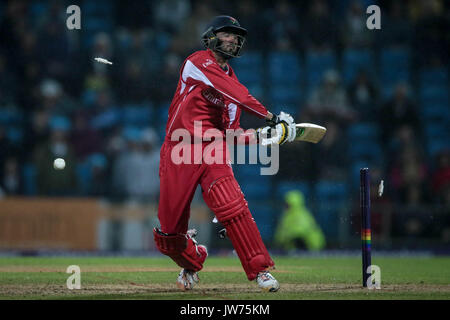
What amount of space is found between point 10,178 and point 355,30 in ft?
24.3

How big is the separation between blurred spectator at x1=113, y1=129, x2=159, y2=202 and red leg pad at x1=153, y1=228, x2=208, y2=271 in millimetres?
6427

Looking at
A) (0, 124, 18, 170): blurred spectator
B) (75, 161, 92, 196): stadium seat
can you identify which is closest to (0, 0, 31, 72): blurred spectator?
(0, 124, 18, 170): blurred spectator

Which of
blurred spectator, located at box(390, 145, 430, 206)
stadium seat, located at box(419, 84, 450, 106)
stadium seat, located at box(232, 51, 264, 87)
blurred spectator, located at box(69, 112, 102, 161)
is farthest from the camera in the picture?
stadium seat, located at box(419, 84, 450, 106)

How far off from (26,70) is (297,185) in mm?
5760

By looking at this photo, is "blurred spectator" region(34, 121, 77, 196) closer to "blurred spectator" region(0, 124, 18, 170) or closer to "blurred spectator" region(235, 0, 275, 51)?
"blurred spectator" region(0, 124, 18, 170)

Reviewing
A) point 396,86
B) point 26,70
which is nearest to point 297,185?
point 396,86

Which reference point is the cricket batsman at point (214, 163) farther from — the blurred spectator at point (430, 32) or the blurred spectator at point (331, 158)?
the blurred spectator at point (430, 32)


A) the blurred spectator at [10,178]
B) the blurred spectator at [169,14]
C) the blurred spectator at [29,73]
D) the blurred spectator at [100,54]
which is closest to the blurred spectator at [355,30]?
the blurred spectator at [169,14]

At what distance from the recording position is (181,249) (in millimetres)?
7016

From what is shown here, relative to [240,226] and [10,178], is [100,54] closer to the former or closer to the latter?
[10,178]

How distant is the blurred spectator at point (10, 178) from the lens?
→ 45.0 feet

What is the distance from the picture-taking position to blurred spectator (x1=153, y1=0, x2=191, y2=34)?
16.2 m

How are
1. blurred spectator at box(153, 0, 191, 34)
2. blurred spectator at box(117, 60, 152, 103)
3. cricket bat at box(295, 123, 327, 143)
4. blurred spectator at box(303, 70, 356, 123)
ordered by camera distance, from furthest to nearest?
blurred spectator at box(153, 0, 191, 34), blurred spectator at box(117, 60, 152, 103), blurred spectator at box(303, 70, 356, 123), cricket bat at box(295, 123, 327, 143)

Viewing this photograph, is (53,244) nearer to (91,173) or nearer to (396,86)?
(91,173)
